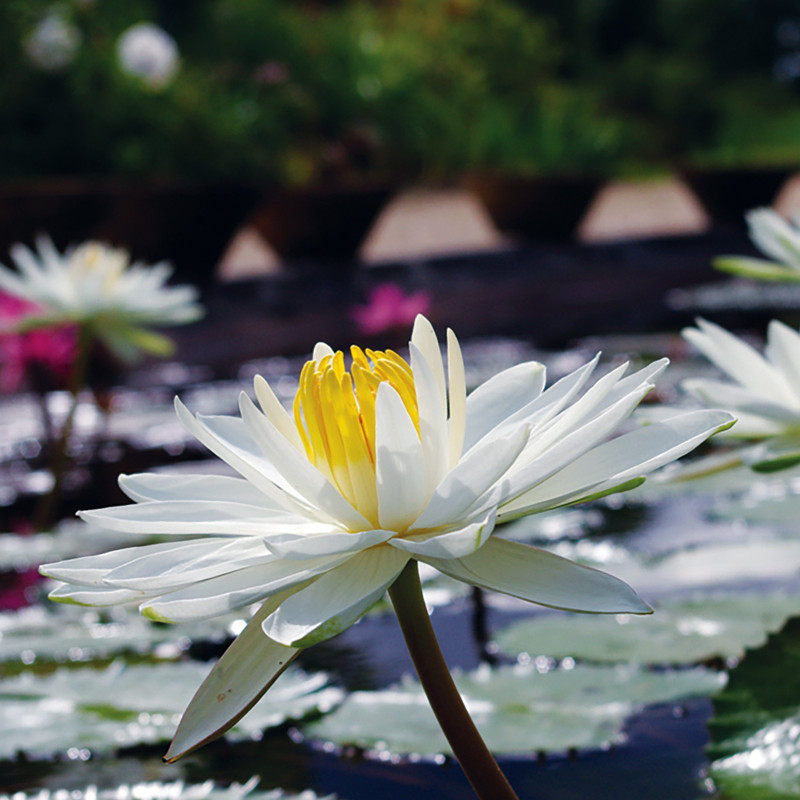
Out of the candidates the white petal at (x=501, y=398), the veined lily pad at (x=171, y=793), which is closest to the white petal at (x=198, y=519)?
the white petal at (x=501, y=398)

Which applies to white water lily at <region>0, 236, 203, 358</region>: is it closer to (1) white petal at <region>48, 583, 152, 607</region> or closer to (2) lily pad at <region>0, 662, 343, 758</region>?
(2) lily pad at <region>0, 662, 343, 758</region>

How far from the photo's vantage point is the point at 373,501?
48 cm

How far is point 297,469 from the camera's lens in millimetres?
455

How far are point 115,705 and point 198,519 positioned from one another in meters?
0.41

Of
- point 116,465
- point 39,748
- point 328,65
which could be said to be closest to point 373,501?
point 39,748

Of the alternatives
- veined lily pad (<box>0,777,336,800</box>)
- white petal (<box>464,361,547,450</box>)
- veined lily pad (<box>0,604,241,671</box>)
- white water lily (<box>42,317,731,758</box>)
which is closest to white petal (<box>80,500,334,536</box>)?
white water lily (<box>42,317,731,758</box>)

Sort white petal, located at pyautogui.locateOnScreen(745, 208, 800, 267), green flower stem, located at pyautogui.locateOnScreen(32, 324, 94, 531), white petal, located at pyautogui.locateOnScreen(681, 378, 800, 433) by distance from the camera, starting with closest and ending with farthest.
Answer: white petal, located at pyautogui.locateOnScreen(681, 378, 800, 433) → white petal, located at pyautogui.locateOnScreen(745, 208, 800, 267) → green flower stem, located at pyautogui.locateOnScreen(32, 324, 94, 531)

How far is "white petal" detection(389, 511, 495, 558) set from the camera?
1.25ft

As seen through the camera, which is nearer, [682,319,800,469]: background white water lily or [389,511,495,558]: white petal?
[389,511,495,558]: white petal

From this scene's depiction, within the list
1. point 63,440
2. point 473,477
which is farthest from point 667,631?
point 63,440

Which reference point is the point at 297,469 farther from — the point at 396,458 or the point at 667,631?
the point at 667,631

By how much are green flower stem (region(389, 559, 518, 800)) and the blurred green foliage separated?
447 centimetres

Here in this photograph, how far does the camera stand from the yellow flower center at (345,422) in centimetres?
48

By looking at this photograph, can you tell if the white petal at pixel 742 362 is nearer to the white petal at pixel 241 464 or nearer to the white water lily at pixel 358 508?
the white water lily at pixel 358 508
